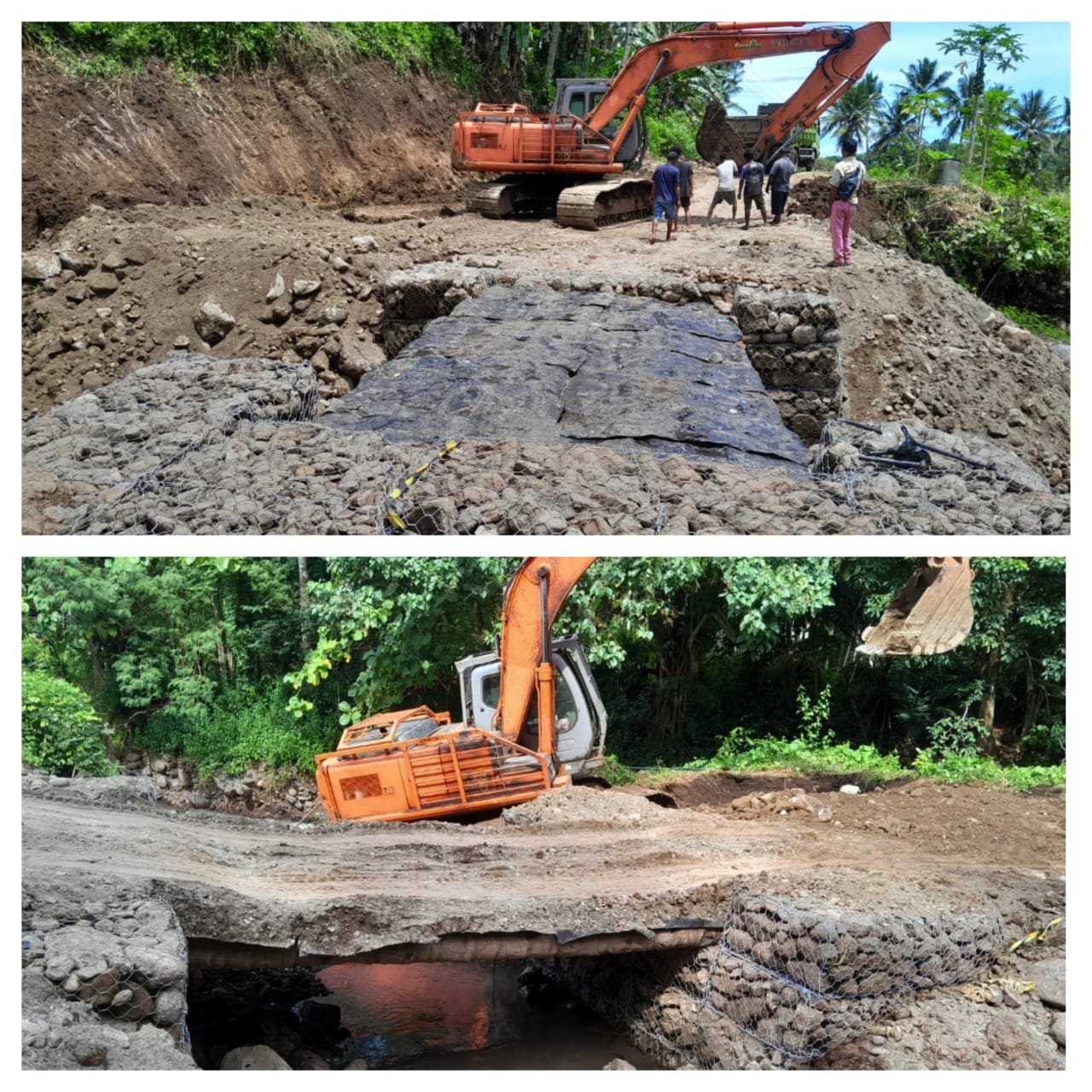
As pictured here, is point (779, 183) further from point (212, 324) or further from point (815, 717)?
point (212, 324)

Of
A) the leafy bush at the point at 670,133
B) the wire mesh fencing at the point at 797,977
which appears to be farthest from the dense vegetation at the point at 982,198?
the wire mesh fencing at the point at 797,977

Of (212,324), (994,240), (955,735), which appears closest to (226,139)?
(212,324)

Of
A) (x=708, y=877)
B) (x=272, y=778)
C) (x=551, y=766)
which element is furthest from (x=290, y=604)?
(x=708, y=877)

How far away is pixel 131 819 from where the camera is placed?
21.1ft

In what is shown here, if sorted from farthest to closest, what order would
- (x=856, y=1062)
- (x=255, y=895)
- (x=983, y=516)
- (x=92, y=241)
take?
(x=92, y=241)
(x=983, y=516)
(x=255, y=895)
(x=856, y=1062)

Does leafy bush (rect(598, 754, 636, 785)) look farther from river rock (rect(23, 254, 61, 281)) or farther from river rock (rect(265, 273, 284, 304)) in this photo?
river rock (rect(23, 254, 61, 281))

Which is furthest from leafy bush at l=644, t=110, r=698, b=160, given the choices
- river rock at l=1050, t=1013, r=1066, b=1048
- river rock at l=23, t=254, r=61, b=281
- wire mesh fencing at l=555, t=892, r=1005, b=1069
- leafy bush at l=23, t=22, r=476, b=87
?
river rock at l=1050, t=1013, r=1066, b=1048

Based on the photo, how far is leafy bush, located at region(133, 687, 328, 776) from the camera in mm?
11773

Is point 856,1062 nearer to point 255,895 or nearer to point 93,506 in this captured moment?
point 255,895

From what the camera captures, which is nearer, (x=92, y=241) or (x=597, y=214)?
(x=92, y=241)

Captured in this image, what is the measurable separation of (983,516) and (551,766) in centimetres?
362

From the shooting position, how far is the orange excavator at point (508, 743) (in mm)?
7223

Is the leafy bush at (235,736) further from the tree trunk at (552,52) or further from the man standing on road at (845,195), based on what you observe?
the tree trunk at (552,52)

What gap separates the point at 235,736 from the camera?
11836 millimetres
